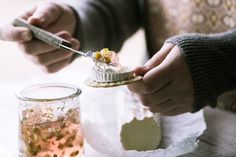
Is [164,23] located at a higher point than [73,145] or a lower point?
higher

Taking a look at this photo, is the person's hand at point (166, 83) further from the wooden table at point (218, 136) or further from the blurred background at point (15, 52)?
the blurred background at point (15, 52)

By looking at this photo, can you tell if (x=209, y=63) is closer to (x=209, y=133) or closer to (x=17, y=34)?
(x=209, y=133)

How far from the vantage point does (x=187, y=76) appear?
56 centimetres

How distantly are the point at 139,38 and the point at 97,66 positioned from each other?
1.84 ft

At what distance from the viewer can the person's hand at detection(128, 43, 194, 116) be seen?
1.76ft

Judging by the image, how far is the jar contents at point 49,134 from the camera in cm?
51

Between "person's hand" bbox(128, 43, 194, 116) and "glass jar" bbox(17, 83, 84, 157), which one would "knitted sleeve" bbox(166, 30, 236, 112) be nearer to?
"person's hand" bbox(128, 43, 194, 116)

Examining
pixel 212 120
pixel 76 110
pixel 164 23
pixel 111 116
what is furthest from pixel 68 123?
pixel 164 23

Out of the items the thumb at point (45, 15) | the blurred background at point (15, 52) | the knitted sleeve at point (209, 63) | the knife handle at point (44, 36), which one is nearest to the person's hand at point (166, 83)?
the knitted sleeve at point (209, 63)

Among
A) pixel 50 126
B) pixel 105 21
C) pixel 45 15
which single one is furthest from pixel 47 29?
pixel 50 126

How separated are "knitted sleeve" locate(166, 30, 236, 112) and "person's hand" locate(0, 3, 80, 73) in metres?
0.21

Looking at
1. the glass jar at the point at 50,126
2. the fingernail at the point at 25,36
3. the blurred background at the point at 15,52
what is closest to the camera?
the glass jar at the point at 50,126

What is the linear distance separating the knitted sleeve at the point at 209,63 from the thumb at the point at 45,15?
9.3 inches

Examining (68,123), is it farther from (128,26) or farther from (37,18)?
(128,26)
